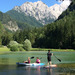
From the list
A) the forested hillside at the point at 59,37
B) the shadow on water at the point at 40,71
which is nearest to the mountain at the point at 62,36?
the forested hillside at the point at 59,37

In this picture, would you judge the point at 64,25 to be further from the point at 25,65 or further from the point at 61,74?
the point at 61,74

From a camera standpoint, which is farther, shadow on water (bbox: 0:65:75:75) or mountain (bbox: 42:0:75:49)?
mountain (bbox: 42:0:75:49)

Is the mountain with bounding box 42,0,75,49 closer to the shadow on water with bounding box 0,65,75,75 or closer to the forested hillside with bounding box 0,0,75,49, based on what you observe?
the forested hillside with bounding box 0,0,75,49

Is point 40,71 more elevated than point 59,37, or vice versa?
point 59,37

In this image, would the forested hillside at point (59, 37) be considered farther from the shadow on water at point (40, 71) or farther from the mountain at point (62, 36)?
the shadow on water at point (40, 71)

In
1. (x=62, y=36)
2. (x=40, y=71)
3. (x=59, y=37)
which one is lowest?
(x=40, y=71)

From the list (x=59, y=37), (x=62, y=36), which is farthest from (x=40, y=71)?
(x=59, y=37)

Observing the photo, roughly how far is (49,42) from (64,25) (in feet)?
65.2

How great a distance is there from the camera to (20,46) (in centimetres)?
12438

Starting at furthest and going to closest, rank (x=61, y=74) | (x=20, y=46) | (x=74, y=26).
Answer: (x=74, y=26)
(x=20, y=46)
(x=61, y=74)

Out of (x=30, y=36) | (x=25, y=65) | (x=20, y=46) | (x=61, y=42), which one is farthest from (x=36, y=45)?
(x=25, y=65)

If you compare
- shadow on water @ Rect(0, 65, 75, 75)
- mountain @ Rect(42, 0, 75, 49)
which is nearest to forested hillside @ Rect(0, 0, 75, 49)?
mountain @ Rect(42, 0, 75, 49)

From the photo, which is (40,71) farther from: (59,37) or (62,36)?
(59,37)

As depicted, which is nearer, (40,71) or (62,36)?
(40,71)
